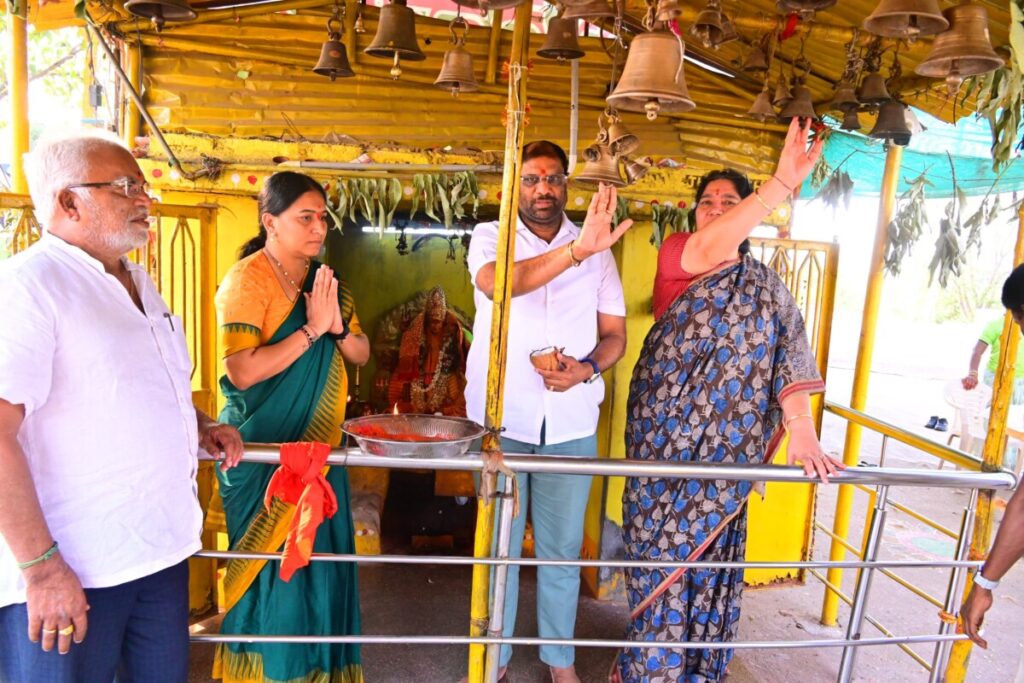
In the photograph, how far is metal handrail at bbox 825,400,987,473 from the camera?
9.14 ft

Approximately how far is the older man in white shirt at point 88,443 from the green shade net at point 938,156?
4.85m

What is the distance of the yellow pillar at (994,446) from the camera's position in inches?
104

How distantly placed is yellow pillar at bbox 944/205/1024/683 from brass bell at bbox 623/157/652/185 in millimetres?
1645

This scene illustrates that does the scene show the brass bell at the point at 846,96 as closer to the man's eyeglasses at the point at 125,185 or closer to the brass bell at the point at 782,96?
the brass bell at the point at 782,96

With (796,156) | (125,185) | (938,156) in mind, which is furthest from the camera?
(938,156)

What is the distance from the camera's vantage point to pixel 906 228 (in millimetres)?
4164

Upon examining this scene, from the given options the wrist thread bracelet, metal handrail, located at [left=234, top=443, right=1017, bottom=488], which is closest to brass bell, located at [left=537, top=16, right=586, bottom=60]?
metal handrail, located at [left=234, top=443, right=1017, bottom=488]

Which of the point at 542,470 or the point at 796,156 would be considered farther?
the point at 796,156

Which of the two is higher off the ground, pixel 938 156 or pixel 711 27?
pixel 711 27

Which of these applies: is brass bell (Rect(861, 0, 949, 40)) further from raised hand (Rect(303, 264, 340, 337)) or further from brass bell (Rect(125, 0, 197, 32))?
brass bell (Rect(125, 0, 197, 32))

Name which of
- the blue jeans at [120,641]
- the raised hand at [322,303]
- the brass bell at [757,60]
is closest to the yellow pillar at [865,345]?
the brass bell at [757,60]

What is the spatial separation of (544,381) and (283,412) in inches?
40.3

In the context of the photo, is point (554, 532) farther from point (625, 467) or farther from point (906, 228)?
point (906, 228)

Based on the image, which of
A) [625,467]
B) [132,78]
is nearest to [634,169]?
[625,467]
